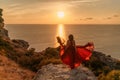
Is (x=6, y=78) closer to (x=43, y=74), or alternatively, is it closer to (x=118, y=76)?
(x=43, y=74)

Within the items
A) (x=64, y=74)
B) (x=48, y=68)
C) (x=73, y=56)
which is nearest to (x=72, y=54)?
(x=73, y=56)

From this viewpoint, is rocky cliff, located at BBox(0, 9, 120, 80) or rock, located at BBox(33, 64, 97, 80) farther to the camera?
rocky cliff, located at BBox(0, 9, 120, 80)

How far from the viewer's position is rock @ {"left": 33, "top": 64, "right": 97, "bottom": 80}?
12.8m

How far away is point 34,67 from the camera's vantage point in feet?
67.5

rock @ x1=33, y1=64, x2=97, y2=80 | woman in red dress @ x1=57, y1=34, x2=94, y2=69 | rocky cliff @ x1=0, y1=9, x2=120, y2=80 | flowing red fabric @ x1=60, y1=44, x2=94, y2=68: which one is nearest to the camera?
rock @ x1=33, y1=64, x2=97, y2=80

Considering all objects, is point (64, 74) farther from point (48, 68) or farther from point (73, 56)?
point (48, 68)

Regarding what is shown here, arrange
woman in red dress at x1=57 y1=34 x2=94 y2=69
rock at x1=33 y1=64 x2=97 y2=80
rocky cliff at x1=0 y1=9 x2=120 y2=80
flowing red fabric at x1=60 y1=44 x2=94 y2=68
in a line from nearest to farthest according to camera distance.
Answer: rock at x1=33 y1=64 x2=97 y2=80, rocky cliff at x1=0 y1=9 x2=120 y2=80, woman in red dress at x1=57 y1=34 x2=94 y2=69, flowing red fabric at x1=60 y1=44 x2=94 y2=68

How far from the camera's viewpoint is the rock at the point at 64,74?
12820 millimetres

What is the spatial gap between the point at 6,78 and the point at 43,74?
3490 millimetres

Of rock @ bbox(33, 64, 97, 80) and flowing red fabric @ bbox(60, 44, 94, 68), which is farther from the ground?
flowing red fabric @ bbox(60, 44, 94, 68)

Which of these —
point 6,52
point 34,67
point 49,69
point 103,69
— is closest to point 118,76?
point 49,69

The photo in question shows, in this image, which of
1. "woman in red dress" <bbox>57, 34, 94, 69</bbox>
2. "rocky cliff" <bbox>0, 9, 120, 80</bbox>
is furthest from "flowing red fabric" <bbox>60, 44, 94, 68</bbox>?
"rocky cliff" <bbox>0, 9, 120, 80</bbox>

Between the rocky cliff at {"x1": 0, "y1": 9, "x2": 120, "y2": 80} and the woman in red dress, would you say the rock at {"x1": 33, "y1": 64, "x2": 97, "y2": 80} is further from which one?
the woman in red dress

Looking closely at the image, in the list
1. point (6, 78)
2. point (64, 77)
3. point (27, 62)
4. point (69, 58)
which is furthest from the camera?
point (27, 62)
